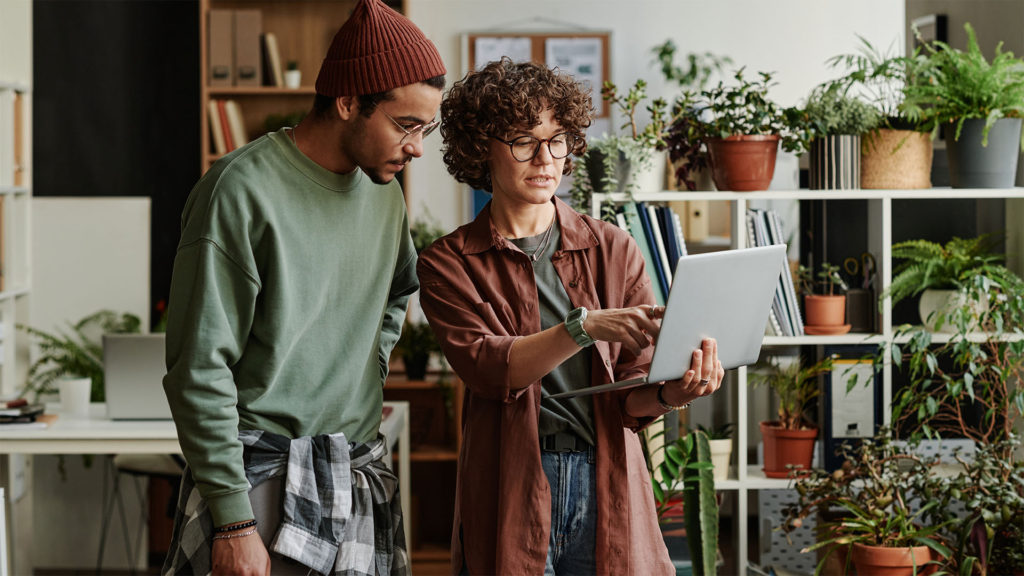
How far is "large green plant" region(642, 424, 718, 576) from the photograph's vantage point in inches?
99.2

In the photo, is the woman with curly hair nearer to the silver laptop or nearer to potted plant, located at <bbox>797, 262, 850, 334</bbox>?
potted plant, located at <bbox>797, 262, 850, 334</bbox>

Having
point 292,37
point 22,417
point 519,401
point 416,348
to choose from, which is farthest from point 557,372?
point 292,37

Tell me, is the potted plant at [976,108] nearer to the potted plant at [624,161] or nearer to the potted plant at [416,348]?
the potted plant at [624,161]

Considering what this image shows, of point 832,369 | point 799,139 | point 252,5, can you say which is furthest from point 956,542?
point 252,5

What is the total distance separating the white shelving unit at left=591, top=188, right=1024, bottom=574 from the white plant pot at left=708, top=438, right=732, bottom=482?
0.10 feet

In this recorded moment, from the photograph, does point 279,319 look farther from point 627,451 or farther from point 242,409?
point 627,451

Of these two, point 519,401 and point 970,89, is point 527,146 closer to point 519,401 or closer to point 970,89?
point 519,401

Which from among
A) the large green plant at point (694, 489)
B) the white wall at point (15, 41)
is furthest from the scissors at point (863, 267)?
the white wall at point (15, 41)

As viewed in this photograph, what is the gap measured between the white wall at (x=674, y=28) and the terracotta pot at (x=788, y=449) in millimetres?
3332

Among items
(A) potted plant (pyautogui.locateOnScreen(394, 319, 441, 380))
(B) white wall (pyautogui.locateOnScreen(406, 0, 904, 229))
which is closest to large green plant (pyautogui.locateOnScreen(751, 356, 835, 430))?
(A) potted plant (pyautogui.locateOnScreen(394, 319, 441, 380))

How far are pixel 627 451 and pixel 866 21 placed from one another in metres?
5.20

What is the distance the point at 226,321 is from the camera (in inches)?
56.4

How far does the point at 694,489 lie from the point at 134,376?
70.0 inches

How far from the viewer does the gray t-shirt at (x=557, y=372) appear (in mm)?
1610
